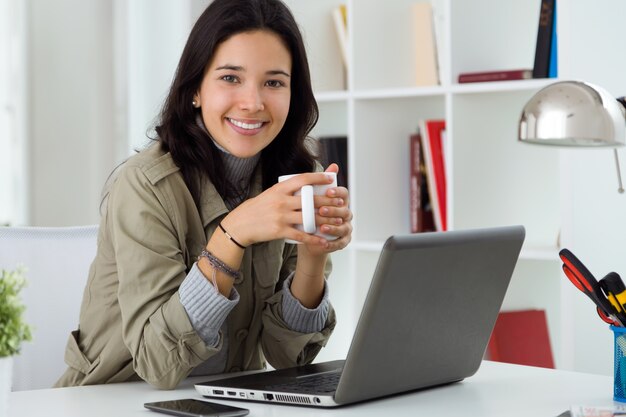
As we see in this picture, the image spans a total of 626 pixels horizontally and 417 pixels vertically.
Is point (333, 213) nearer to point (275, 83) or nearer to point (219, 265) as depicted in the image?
point (219, 265)

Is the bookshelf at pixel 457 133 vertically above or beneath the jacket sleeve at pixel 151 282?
above

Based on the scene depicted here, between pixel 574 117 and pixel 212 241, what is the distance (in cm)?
58

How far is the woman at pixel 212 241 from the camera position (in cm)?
146

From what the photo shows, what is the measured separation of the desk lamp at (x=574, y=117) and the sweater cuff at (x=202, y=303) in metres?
0.51

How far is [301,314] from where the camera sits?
1.63 meters

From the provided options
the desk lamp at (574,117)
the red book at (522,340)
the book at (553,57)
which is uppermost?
the book at (553,57)

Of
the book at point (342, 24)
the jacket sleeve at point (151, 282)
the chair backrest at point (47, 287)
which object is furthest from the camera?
the book at point (342, 24)

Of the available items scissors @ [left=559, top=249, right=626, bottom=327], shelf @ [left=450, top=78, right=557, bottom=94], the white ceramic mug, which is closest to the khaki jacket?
the white ceramic mug

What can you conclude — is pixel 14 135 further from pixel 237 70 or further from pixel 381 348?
pixel 381 348

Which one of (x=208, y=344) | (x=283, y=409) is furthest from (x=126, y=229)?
(x=283, y=409)

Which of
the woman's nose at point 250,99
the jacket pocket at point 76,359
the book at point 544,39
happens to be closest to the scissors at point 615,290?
the woman's nose at point 250,99

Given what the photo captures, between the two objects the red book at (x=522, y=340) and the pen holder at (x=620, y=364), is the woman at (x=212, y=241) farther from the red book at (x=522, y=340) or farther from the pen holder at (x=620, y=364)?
the red book at (x=522, y=340)

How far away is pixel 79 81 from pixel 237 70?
2.09 m

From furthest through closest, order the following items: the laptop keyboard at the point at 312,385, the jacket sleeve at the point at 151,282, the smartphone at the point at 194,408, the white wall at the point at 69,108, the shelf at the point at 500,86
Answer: the white wall at the point at 69,108 < the shelf at the point at 500,86 < the jacket sleeve at the point at 151,282 < the laptop keyboard at the point at 312,385 < the smartphone at the point at 194,408
